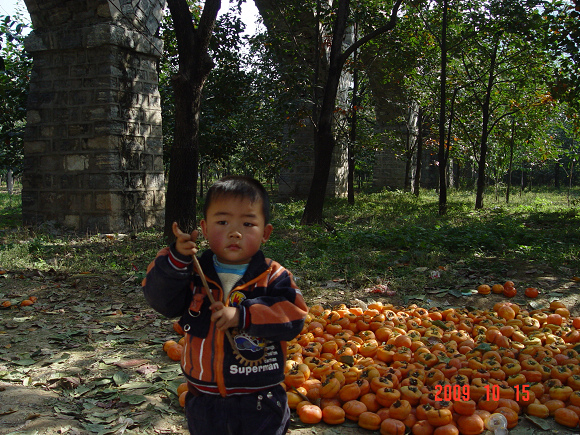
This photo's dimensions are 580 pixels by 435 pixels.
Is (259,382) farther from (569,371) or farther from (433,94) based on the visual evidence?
(433,94)

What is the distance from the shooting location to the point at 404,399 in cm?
265

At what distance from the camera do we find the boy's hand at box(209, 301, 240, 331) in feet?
5.22

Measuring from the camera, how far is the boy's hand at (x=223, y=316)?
5.22 ft

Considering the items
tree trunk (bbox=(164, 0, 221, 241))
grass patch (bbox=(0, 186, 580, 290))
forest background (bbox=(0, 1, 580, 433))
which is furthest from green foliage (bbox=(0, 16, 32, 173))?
tree trunk (bbox=(164, 0, 221, 241))

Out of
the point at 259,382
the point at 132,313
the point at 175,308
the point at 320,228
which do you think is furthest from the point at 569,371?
the point at 320,228

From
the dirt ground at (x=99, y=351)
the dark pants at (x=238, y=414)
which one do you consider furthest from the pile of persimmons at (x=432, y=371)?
the dark pants at (x=238, y=414)

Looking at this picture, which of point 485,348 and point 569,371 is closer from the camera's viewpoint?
point 569,371

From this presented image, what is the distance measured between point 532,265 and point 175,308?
5.19 m

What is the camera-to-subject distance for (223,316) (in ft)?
5.23

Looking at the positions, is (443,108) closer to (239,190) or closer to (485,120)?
(485,120)

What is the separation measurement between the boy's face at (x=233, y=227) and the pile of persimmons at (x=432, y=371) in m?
1.29

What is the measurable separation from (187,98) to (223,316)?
18.0 ft

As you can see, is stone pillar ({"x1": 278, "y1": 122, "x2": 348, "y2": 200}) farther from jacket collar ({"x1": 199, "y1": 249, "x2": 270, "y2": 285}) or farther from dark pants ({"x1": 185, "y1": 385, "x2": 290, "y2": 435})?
dark pants ({"x1": 185, "y1": 385, "x2": 290, "y2": 435})

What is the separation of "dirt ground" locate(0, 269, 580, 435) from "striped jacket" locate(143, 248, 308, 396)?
0.93 meters
